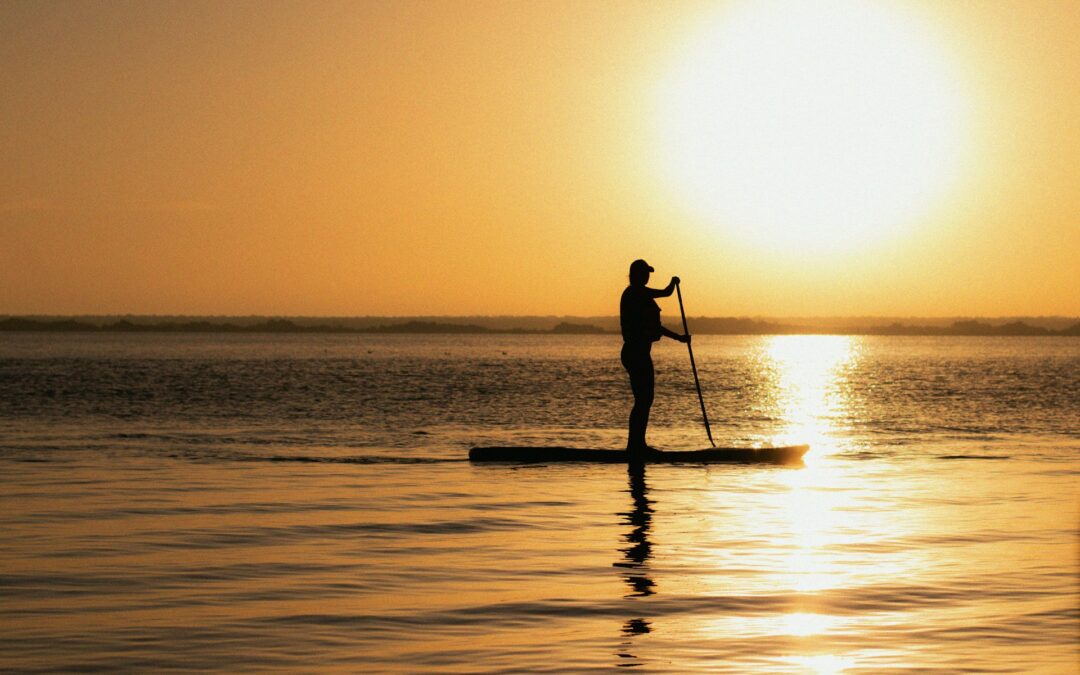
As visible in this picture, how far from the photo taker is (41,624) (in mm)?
9148

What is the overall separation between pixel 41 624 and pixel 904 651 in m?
5.32

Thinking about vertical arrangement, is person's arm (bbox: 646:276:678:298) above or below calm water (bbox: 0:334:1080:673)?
above

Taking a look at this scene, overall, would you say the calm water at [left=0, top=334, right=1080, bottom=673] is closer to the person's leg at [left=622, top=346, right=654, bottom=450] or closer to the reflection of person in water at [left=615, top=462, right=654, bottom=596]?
the reflection of person in water at [left=615, top=462, right=654, bottom=596]

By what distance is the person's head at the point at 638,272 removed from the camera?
21.0 m

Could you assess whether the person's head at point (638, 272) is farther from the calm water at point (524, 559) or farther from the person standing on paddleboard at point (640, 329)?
the calm water at point (524, 559)

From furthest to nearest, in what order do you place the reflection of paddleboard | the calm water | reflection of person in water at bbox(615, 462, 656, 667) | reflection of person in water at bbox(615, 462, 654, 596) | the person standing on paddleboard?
the reflection of paddleboard
the person standing on paddleboard
reflection of person in water at bbox(615, 462, 654, 596)
reflection of person in water at bbox(615, 462, 656, 667)
the calm water

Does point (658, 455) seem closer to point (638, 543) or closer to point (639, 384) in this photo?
point (639, 384)

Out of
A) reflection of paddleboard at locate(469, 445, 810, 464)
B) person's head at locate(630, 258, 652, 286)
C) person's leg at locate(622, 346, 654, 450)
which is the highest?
person's head at locate(630, 258, 652, 286)

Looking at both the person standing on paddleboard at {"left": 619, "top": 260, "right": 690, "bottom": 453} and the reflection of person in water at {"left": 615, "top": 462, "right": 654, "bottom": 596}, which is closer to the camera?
the reflection of person in water at {"left": 615, "top": 462, "right": 654, "bottom": 596}

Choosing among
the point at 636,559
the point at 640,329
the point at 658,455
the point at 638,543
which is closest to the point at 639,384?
the point at 640,329

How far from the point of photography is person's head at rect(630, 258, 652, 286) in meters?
21.0

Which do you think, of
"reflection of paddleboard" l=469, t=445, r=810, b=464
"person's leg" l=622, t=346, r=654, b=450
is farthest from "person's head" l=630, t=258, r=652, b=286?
"reflection of paddleboard" l=469, t=445, r=810, b=464

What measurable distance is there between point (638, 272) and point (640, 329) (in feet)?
2.79

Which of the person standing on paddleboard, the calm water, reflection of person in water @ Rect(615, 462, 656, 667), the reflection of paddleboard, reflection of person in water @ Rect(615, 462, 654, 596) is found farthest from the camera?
the reflection of paddleboard
